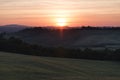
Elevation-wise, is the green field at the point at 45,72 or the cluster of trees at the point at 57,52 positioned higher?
the cluster of trees at the point at 57,52

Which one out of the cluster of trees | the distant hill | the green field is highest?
the distant hill

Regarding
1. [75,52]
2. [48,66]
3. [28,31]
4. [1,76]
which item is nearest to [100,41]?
[28,31]

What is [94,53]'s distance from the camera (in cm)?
7219

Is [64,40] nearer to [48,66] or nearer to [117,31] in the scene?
[117,31]

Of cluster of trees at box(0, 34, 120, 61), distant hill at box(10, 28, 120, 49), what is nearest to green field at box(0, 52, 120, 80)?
cluster of trees at box(0, 34, 120, 61)

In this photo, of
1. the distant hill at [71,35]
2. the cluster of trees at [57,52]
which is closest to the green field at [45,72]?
the cluster of trees at [57,52]

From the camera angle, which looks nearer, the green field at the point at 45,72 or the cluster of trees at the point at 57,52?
the green field at the point at 45,72

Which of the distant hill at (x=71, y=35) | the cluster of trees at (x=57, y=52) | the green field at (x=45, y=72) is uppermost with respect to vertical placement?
the distant hill at (x=71, y=35)

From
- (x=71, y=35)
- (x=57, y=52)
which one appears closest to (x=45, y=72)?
(x=57, y=52)

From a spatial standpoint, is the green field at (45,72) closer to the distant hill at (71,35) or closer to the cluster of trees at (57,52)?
the cluster of trees at (57,52)

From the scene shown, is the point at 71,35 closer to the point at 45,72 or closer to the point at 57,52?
the point at 57,52

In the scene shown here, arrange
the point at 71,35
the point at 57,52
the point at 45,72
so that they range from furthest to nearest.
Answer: the point at 71,35 → the point at 57,52 → the point at 45,72

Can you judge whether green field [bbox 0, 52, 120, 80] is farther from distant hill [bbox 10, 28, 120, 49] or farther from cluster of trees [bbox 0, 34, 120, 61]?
distant hill [bbox 10, 28, 120, 49]

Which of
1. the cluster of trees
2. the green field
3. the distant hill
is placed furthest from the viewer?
the distant hill
